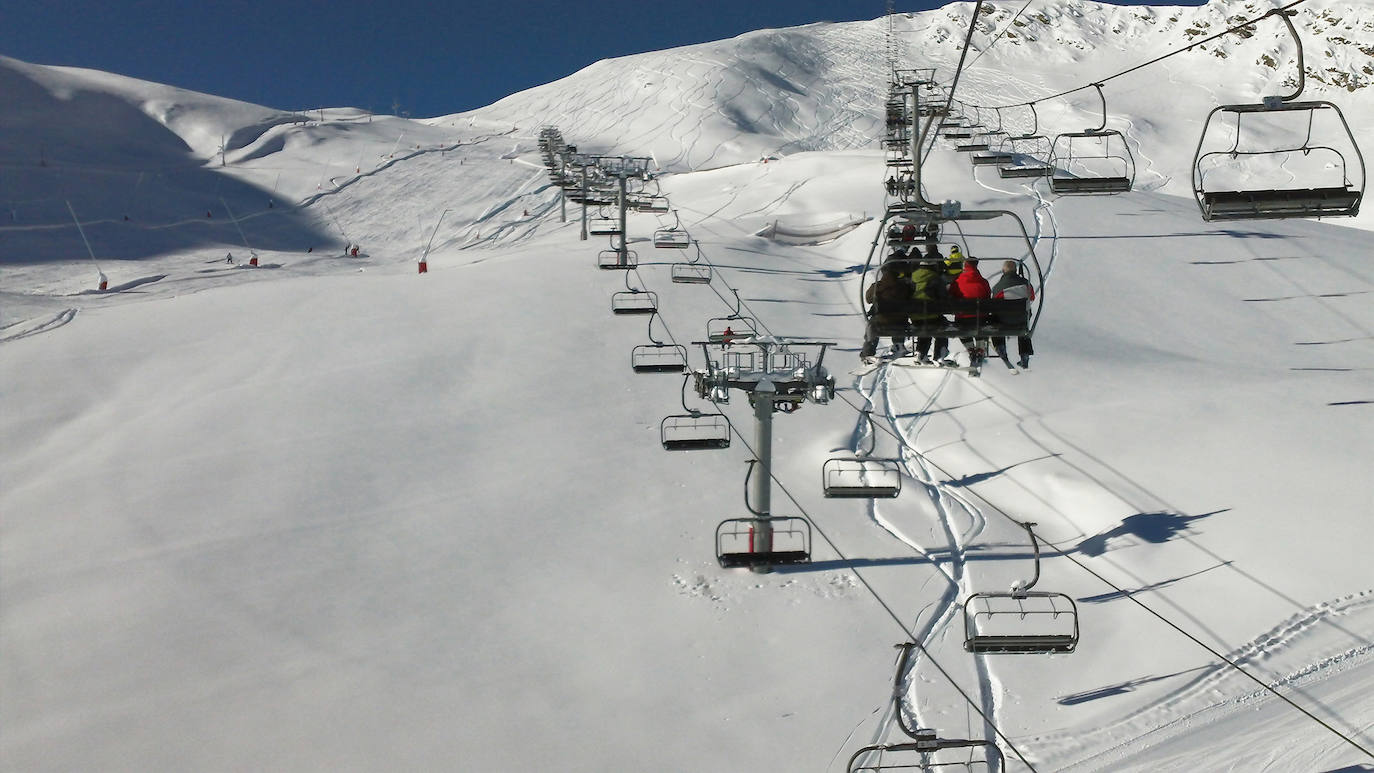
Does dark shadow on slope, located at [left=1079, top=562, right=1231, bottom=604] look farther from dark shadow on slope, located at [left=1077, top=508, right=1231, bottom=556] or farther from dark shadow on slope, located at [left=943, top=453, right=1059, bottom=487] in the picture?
dark shadow on slope, located at [left=943, top=453, right=1059, bottom=487]

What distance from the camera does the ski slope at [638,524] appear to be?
11672 mm

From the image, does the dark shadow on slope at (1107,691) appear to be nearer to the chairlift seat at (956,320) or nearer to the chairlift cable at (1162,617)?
the chairlift cable at (1162,617)

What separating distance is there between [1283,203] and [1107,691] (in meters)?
7.21

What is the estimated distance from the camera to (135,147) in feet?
220

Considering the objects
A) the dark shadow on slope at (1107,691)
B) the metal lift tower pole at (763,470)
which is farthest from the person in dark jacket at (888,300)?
the dark shadow on slope at (1107,691)

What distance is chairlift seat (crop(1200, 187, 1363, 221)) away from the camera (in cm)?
710

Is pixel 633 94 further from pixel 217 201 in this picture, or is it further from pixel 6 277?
pixel 6 277

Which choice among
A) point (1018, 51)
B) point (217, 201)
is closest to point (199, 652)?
point (217, 201)

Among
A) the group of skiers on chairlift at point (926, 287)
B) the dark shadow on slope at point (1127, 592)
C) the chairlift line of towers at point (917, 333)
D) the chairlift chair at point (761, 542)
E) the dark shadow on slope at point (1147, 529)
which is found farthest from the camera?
the dark shadow on slope at point (1147, 529)

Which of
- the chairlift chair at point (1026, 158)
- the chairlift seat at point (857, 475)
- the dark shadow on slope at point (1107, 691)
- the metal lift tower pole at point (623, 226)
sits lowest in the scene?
the dark shadow on slope at point (1107, 691)

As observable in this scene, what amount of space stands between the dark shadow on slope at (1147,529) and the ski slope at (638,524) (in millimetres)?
72

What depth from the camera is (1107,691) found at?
1219 cm

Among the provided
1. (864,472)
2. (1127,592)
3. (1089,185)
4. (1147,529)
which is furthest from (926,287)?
(1147,529)

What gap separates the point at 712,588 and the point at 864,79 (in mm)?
84210
